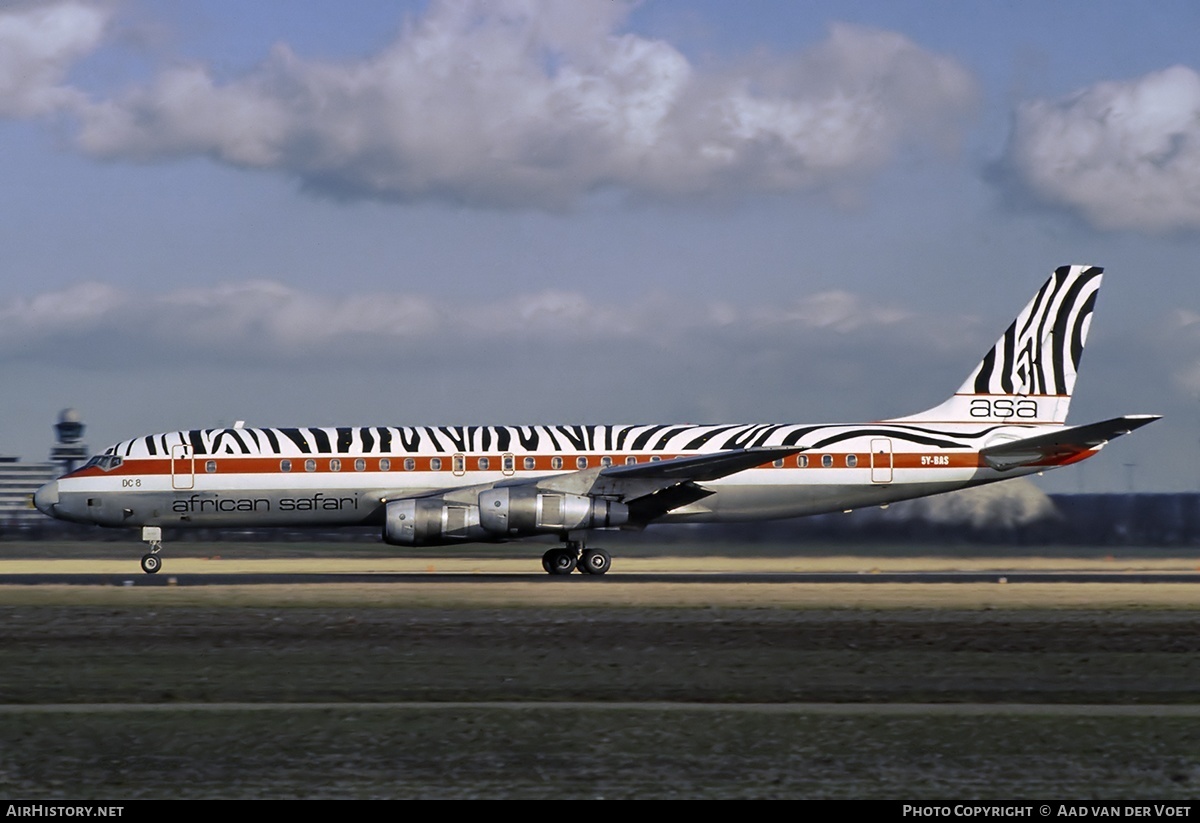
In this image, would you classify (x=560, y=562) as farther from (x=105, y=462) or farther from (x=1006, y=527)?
(x=1006, y=527)

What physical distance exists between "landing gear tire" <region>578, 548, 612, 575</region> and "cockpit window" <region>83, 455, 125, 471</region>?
40.7 feet

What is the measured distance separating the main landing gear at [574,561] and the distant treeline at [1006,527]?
947 centimetres

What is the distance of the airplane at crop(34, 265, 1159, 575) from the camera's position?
1462 inches

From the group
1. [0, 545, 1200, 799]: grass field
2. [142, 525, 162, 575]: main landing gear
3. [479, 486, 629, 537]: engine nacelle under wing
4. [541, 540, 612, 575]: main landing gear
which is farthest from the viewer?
[142, 525, 162, 575]: main landing gear

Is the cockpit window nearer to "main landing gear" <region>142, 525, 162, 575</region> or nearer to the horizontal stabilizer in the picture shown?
"main landing gear" <region>142, 525, 162, 575</region>

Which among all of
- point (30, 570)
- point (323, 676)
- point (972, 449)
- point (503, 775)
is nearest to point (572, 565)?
point (972, 449)

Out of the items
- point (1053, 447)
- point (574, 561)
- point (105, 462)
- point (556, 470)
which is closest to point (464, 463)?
point (556, 470)

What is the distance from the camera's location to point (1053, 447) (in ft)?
125

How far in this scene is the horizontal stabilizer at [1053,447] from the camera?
37312mm

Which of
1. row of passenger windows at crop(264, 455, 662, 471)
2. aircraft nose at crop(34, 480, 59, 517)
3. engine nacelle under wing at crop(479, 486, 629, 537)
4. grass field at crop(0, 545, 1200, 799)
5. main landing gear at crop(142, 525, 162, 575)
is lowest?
grass field at crop(0, 545, 1200, 799)

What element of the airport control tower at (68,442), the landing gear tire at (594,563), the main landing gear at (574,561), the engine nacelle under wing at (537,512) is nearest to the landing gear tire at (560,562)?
the main landing gear at (574,561)

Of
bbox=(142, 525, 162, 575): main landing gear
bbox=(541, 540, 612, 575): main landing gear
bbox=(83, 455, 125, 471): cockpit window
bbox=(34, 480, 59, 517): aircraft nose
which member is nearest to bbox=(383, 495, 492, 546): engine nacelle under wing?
bbox=(541, 540, 612, 575): main landing gear

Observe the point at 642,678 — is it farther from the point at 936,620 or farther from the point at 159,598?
the point at 159,598

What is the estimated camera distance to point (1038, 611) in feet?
85.0
